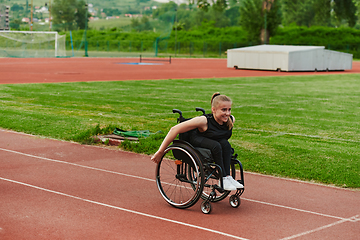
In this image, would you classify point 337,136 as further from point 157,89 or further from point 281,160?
point 157,89

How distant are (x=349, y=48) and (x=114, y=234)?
72.6 m

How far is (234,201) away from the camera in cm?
609

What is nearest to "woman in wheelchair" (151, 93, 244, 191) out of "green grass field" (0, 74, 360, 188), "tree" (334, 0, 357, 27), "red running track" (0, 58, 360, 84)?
"green grass field" (0, 74, 360, 188)

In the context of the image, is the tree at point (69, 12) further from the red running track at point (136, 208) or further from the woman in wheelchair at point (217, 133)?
the woman in wheelchair at point (217, 133)

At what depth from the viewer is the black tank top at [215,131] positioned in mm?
5855

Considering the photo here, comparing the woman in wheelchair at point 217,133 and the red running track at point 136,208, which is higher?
the woman in wheelchair at point 217,133

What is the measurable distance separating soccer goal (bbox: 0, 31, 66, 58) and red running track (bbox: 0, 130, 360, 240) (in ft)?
155

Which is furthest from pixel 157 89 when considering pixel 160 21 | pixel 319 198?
pixel 160 21

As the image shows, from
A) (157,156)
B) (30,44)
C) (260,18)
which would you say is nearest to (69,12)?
(260,18)

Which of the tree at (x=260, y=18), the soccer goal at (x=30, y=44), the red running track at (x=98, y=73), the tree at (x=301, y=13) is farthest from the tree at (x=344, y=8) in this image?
the soccer goal at (x=30, y=44)

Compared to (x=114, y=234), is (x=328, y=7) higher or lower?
higher

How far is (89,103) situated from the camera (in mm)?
15992

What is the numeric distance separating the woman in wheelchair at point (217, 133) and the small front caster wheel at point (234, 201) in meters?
0.30

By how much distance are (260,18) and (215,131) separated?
65779 mm
